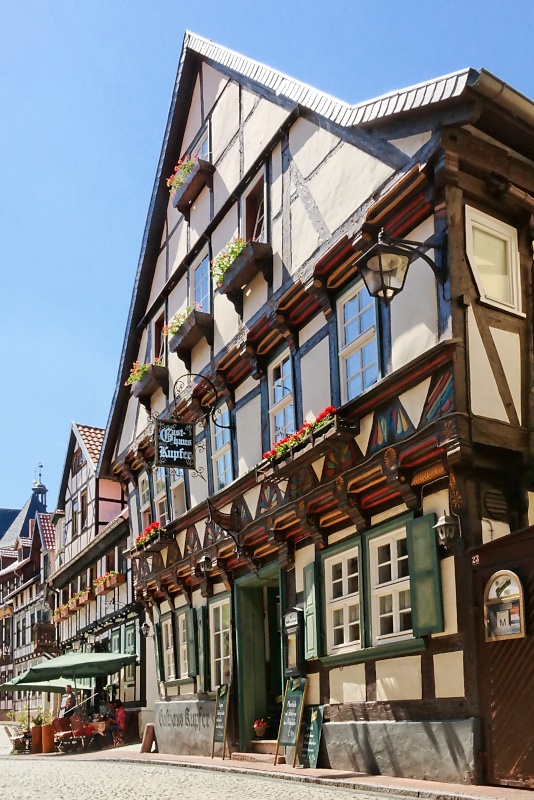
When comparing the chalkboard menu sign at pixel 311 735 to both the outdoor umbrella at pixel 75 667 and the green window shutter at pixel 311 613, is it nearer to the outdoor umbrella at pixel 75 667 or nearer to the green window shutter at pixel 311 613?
the green window shutter at pixel 311 613

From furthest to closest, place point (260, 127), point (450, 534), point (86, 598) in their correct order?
point (86, 598)
point (260, 127)
point (450, 534)

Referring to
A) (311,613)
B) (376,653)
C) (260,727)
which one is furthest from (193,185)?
(376,653)

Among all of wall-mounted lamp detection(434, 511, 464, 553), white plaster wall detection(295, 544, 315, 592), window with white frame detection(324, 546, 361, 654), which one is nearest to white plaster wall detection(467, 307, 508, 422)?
wall-mounted lamp detection(434, 511, 464, 553)

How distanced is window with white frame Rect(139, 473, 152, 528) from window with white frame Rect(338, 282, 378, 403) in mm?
9575

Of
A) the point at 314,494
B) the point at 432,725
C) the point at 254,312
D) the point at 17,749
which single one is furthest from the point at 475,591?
the point at 17,749

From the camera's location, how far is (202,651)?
17250 mm

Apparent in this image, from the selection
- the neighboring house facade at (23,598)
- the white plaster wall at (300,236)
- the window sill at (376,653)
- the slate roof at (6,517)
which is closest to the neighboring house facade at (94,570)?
the neighboring house facade at (23,598)

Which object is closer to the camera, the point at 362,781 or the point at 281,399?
the point at 362,781

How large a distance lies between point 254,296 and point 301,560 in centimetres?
428

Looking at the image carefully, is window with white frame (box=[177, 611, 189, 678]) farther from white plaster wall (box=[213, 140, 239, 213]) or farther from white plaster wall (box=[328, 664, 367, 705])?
white plaster wall (box=[213, 140, 239, 213])

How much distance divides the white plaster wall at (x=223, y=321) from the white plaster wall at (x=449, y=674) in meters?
7.45

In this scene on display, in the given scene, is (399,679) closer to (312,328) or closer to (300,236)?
(312,328)

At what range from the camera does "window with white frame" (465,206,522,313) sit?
1095 cm

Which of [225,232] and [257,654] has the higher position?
[225,232]
